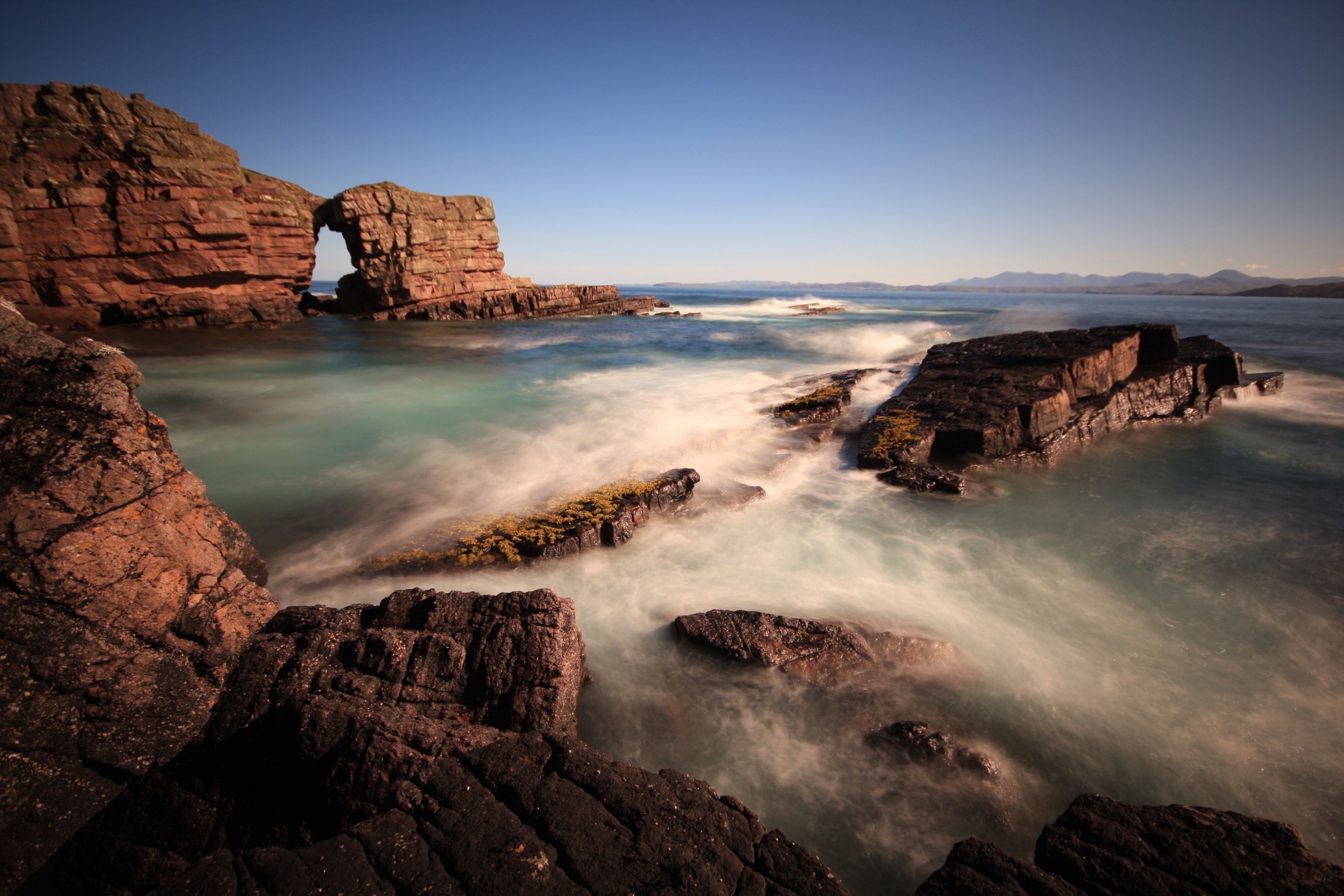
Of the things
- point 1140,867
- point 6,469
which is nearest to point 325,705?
point 6,469

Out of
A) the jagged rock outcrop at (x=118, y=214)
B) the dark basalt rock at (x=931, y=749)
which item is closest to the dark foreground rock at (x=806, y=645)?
the dark basalt rock at (x=931, y=749)

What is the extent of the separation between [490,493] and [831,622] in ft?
16.5

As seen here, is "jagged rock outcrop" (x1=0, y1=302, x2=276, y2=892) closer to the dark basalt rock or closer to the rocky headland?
the dark basalt rock

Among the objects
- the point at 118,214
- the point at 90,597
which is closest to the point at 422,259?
the point at 118,214

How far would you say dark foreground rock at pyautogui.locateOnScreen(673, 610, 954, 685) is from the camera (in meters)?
4.08

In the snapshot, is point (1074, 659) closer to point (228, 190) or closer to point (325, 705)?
point (325, 705)

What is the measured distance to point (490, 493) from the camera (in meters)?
7.52

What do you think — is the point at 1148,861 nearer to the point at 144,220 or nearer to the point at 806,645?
the point at 806,645

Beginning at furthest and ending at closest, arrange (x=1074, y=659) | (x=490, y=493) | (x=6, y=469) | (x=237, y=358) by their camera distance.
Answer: (x=237, y=358), (x=490, y=493), (x=1074, y=659), (x=6, y=469)

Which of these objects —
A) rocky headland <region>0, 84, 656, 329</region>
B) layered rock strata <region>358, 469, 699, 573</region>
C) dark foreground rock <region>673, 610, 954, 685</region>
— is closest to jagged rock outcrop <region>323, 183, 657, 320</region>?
rocky headland <region>0, 84, 656, 329</region>

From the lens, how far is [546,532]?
18.9ft

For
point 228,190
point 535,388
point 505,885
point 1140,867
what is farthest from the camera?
point 228,190

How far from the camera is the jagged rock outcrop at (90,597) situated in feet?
8.65

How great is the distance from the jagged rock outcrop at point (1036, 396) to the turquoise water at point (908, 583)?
53 cm
